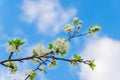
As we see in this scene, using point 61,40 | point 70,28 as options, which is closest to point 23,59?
point 61,40

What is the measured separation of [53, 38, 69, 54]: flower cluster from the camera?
8438mm

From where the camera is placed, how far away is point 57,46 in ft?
27.9

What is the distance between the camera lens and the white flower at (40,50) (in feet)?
27.7

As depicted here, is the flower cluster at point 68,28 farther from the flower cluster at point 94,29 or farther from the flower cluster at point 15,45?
the flower cluster at point 15,45

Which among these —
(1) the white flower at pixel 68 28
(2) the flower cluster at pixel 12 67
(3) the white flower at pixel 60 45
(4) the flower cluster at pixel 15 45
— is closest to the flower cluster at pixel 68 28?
(1) the white flower at pixel 68 28

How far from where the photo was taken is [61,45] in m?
8.47

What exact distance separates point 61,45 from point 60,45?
26mm

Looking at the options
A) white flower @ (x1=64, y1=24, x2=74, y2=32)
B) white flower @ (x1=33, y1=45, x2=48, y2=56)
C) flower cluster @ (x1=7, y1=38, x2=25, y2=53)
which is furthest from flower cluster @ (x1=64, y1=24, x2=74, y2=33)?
flower cluster @ (x1=7, y1=38, x2=25, y2=53)

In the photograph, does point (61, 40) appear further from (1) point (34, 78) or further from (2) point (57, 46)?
(1) point (34, 78)

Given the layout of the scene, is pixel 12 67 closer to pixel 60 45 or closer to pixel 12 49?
pixel 12 49

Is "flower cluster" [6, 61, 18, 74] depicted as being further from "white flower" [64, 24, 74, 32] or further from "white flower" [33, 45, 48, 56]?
"white flower" [64, 24, 74, 32]

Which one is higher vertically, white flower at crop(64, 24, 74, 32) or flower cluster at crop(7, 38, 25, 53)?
white flower at crop(64, 24, 74, 32)

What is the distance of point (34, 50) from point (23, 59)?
2.37ft

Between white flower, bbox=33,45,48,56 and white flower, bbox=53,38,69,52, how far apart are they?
0.83 feet
